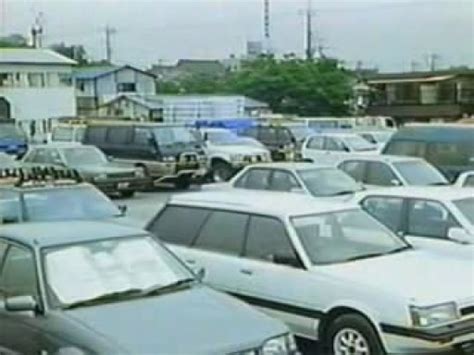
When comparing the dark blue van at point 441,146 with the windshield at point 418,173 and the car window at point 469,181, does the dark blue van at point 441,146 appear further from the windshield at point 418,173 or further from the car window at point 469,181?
the car window at point 469,181

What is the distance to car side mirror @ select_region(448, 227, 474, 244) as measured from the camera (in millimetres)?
9914

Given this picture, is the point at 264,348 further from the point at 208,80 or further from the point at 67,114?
the point at 208,80

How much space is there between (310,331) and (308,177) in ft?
30.5

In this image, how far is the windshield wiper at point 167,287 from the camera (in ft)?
20.9

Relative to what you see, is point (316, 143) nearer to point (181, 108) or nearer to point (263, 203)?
point (263, 203)

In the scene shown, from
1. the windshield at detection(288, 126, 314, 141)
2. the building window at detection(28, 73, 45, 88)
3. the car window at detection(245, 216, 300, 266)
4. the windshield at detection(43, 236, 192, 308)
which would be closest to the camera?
the windshield at detection(43, 236, 192, 308)

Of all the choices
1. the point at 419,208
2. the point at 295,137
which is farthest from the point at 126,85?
the point at 419,208

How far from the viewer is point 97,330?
5.71 metres

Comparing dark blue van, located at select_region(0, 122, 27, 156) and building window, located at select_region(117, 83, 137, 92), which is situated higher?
building window, located at select_region(117, 83, 137, 92)

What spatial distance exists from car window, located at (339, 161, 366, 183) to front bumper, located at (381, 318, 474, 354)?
10.8m

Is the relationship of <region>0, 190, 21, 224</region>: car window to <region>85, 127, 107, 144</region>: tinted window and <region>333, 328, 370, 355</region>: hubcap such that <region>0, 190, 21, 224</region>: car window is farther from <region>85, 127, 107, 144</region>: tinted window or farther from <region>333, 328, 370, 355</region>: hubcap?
<region>85, 127, 107, 144</region>: tinted window

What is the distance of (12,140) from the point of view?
3406 centimetres

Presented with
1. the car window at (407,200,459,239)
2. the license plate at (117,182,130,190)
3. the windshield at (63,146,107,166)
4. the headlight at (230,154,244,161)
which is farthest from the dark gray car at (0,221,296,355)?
the headlight at (230,154,244,161)

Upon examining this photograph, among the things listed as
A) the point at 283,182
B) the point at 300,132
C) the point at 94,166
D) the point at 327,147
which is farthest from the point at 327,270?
the point at 300,132
